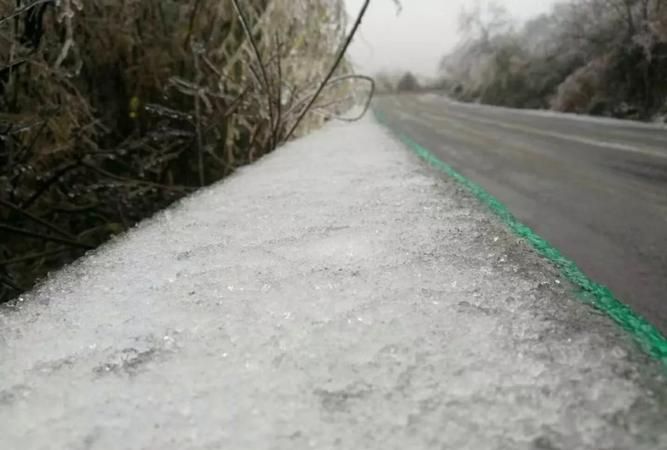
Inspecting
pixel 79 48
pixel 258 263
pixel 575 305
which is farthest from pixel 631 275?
pixel 79 48

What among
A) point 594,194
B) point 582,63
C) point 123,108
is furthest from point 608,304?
point 582,63

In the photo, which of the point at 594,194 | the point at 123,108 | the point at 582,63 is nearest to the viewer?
the point at 594,194

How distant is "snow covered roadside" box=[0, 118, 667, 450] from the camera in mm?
240

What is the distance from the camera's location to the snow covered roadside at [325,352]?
240mm

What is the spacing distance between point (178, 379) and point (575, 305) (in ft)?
0.83

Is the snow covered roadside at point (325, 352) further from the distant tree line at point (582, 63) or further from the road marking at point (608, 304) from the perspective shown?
the distant tree line at point (582, 63)

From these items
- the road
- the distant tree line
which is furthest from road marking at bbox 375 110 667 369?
the distant tree line

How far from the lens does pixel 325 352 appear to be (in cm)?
30

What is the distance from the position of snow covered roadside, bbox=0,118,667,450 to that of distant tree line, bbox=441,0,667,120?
2906mm

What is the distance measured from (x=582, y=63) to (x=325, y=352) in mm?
7154

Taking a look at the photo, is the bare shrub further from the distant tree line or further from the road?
the distant tree line

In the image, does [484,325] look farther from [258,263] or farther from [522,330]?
[258,263]

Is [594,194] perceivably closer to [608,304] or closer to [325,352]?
[608,304]

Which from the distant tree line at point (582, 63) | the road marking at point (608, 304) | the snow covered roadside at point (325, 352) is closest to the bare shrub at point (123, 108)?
the snow covered roadside at point (325, 352)
